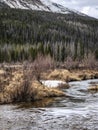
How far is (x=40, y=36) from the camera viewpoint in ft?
644

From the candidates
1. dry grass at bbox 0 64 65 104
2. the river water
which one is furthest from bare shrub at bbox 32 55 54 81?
the river water

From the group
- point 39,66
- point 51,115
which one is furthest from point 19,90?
point 39,66

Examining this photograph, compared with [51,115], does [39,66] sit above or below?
above

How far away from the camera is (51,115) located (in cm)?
2031

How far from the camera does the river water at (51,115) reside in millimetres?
17281

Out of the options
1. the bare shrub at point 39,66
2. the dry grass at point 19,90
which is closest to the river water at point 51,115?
the dry grass at point 19,90

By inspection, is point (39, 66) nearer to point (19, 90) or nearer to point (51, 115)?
point (19, 90)

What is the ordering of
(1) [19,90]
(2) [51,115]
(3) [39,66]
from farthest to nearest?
1. (3) [39,66]
2. (1) [19,90]
3. (2) [51,115]

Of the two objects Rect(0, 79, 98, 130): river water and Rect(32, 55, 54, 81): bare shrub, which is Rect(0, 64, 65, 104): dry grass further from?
Rect(32, 55, 54, 81): bare shrub

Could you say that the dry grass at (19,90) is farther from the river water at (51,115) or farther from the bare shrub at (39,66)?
the bare shrub at (39,66)

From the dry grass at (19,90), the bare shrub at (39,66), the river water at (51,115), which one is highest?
the bare shrub at (39,66)

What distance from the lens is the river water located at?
1728cm

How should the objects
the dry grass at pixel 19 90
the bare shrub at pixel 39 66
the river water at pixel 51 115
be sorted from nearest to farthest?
the river water at pixel 51 115 → the dry grass at pixel 19 90 → the bare shrub at pixel 39 66

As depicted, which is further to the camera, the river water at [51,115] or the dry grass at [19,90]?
the dry grass at [19,90]
